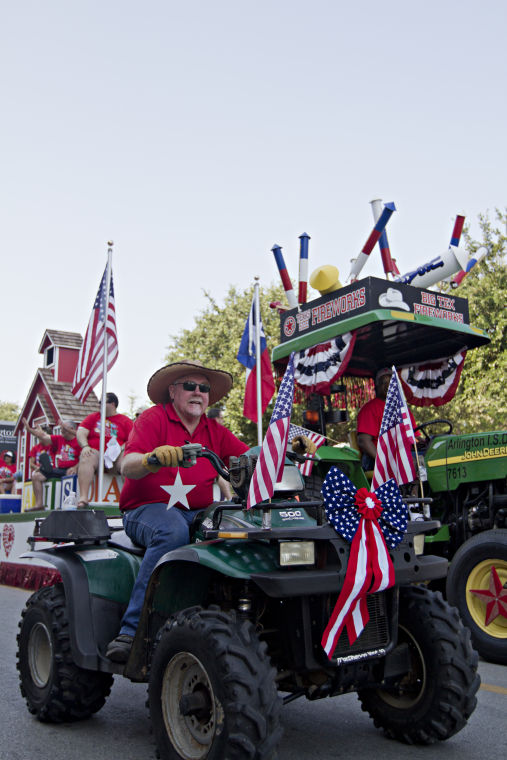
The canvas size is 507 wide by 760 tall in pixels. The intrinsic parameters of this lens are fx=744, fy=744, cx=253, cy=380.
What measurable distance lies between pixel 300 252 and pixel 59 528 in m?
4.69

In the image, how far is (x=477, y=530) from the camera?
6.89m

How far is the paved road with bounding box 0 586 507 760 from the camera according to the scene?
3654 mm

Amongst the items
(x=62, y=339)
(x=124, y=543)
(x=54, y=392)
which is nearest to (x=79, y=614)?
(x=124, y=543)

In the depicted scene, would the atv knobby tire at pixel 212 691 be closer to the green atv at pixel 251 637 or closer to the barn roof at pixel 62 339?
the green atv at pixel 251 637

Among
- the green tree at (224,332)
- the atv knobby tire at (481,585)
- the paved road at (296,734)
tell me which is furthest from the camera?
the green tree at (224,332)

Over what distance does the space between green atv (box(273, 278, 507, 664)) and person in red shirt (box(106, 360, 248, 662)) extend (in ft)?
6.06

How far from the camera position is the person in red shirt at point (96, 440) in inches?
452

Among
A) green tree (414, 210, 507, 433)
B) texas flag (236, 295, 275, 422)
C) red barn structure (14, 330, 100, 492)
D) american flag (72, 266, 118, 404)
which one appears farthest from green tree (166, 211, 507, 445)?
red barn structure (14, 330, 100, 492)

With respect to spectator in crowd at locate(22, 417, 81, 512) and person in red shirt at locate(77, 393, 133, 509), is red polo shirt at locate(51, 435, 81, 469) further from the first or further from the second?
person in red shirt at locate(77, 393, 133, 509)

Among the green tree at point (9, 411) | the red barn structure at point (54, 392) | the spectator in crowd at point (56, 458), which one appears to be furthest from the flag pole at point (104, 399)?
the green tree at point (9, 411)

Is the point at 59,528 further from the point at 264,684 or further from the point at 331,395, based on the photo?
the point at 331,395

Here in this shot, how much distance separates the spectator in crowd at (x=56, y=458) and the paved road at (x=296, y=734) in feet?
25.4

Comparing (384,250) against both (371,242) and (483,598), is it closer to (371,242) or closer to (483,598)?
(371,242)

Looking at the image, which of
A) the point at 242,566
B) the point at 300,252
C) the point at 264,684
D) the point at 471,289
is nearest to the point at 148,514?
the point at 242,566
